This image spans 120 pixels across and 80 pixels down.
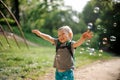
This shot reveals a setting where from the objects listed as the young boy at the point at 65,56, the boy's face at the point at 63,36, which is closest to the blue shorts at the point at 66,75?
the young boy at the point at 65,56

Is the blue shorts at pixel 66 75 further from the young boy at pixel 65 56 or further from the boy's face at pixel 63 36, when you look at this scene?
the boy's face at pixel 63 36

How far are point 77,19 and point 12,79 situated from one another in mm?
29671

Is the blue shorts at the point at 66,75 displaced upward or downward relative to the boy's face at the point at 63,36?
downward

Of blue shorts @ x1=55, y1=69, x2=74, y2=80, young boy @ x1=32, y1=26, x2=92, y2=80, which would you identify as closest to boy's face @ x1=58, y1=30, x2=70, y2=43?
young boy @ x1=32, y1=26, x2=92, y2=80

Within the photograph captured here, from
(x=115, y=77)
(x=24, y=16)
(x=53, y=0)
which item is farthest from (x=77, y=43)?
(x=24, y=16)

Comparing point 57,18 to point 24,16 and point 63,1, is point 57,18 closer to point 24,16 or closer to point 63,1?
point 63,1

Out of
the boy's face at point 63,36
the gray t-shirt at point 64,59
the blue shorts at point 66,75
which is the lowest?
the blue shorts at point 66,75

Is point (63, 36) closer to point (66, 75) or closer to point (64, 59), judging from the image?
point (64, 59)

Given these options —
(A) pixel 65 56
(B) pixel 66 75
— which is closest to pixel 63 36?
(A) pixel 65 56

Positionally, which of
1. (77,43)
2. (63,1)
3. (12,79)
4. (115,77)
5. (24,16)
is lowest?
(24,16)

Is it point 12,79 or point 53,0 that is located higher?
point 12,79

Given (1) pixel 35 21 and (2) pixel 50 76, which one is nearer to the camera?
(2) pixel 50 76

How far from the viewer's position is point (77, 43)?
4961 millimetres

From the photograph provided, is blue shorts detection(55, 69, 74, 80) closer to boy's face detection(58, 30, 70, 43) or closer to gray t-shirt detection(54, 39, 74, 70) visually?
gray t-shirt detection(54, 39, 74, 70)
